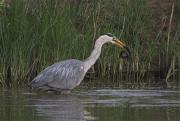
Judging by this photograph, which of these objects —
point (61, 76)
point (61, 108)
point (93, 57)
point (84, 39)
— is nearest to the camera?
point (61, 108)

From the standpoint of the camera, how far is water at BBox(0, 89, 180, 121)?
12109mm

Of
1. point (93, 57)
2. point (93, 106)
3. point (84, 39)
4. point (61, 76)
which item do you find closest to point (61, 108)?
point (93, 106)

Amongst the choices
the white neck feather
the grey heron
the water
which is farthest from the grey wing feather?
the water

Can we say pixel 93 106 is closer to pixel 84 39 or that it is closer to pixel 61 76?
pixel 61 76

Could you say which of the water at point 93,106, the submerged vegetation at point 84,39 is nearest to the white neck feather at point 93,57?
the water at point 93,106

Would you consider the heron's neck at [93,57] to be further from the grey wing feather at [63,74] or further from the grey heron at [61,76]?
the grey wing feather at [63,74]

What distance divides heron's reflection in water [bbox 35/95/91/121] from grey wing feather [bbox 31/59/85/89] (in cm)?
45

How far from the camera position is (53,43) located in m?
16.9

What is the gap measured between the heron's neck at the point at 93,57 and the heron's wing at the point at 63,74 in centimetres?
18

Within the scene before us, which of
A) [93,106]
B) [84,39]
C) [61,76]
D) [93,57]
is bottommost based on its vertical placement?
[93,106]

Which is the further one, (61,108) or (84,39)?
(84,39)

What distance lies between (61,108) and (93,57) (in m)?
3.41

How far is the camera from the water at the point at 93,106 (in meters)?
12.1

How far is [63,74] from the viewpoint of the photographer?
52.8 feet
